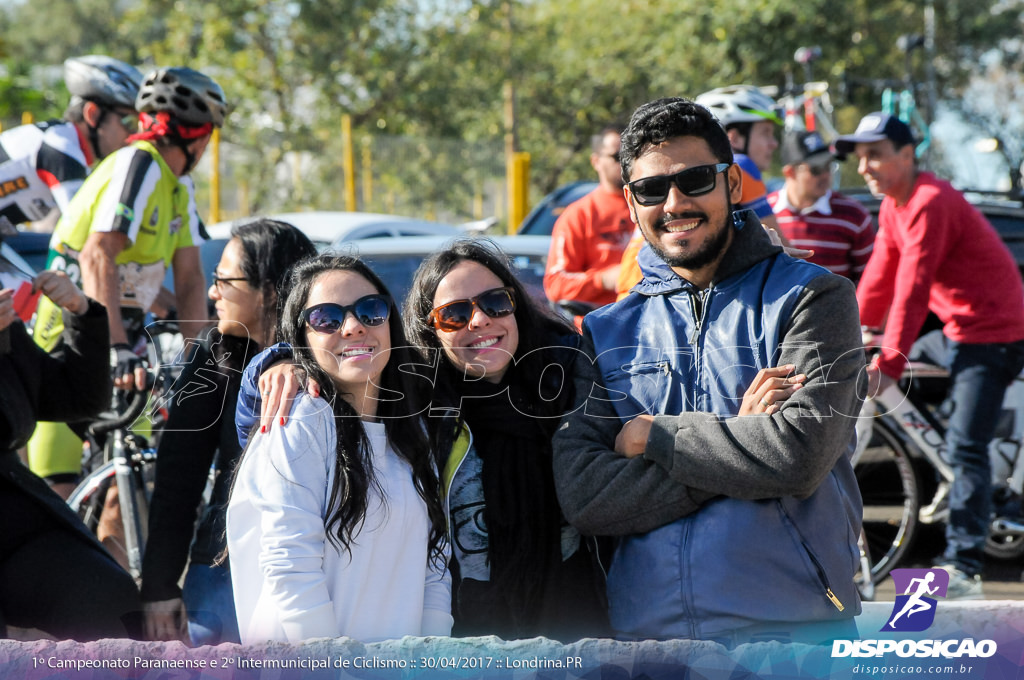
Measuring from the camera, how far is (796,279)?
2408 millimetres

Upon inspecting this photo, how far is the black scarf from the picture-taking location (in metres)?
2.53

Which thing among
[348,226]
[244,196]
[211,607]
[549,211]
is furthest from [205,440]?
[244,196]

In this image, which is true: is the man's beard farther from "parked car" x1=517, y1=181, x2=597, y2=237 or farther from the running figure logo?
"parked car" x1=517, y1=181, x2=597, y2=237

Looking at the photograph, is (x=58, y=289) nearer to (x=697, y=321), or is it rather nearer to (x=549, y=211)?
(x=697, y=321)

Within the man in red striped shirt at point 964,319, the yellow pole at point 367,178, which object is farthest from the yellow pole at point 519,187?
the man in red striped shirt at point 964,319

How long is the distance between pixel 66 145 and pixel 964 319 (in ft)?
13.7

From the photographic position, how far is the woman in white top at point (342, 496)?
2277 mm

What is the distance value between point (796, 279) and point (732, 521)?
56 cm

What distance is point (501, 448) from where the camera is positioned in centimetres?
262

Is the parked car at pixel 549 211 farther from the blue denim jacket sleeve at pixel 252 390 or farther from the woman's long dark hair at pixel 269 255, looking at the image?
the blue denim jacket sleeve at pixel 252 390

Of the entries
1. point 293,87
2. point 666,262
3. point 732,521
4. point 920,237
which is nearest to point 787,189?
point 920,237

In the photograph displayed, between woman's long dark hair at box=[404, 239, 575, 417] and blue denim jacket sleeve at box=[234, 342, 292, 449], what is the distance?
349 mm

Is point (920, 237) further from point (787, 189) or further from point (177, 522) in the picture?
point (177, 522)

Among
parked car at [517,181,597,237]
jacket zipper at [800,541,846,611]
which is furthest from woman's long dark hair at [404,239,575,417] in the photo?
parked car at [517,181,597,237]
